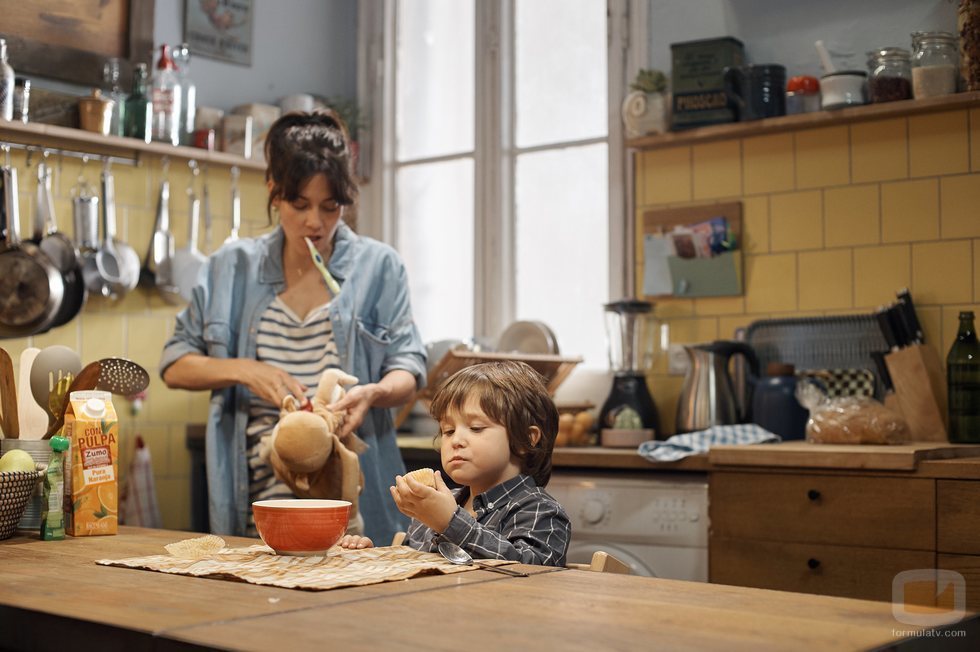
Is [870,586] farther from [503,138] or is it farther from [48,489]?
[503,138]

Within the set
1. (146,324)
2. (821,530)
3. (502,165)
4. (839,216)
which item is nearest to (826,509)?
(821,530)

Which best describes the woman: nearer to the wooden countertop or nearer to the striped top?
the striped top

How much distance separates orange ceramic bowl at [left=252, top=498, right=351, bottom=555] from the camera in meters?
1.36

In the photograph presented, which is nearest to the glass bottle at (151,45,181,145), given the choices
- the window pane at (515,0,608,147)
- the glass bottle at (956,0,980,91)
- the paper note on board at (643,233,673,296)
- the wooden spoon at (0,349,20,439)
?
the window pane at (515,0,608,147)

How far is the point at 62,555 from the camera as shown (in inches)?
59.3

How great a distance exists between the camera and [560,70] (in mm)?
3820

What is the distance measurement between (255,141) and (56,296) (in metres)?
0.89

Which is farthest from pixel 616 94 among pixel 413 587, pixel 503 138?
pixel 413 587

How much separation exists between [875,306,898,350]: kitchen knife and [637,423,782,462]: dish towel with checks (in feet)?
1.19

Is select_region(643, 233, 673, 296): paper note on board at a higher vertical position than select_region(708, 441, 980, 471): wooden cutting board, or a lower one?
higher

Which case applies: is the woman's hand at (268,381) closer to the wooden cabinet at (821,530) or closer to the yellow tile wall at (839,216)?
the wooden cabinet at (821,530)

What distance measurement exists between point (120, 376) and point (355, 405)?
47 centimetres

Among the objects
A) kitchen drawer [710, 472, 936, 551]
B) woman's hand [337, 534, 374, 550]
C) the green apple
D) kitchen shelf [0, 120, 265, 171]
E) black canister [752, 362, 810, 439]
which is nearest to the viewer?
woman's hand [337, 534, 374, 550]

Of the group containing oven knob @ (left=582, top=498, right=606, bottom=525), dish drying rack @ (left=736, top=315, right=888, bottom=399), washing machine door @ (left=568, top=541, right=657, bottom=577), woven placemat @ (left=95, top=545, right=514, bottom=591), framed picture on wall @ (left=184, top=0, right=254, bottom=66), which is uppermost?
framed picture on wall @ (left=184, top=0, right=254, bottom=66)
